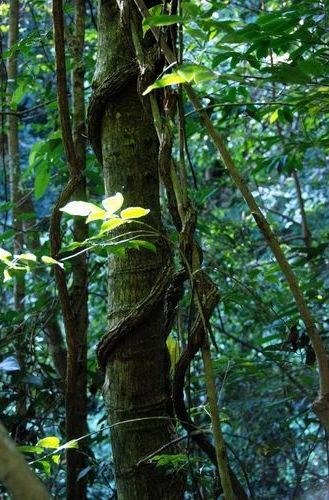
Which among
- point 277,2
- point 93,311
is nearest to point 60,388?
point 93,311

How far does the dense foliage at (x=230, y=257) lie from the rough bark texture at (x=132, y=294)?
0.06m

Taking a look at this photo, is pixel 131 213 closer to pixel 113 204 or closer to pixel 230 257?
pixel 113 204

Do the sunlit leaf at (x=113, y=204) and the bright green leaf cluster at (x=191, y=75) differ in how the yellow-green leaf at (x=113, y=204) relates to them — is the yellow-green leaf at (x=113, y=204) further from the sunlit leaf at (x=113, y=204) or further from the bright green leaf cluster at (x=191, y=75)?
the bright green leaf cluster at (x=191, y=75)

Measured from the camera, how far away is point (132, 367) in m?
1.04

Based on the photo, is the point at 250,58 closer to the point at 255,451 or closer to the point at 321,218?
the point at 255,451

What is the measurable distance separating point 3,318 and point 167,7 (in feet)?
Answer: 3.27

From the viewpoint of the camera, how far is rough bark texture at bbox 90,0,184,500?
3.34ft

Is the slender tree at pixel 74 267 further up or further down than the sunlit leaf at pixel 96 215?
further up

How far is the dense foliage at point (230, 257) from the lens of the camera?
1042 millimetres

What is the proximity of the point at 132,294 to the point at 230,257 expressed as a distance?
1.65 metres

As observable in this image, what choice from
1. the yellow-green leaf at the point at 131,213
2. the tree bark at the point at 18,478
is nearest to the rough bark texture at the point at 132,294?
the yellow-green leaf at the point at 131,213

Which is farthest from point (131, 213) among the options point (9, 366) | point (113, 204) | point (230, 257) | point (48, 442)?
point (230, 257)

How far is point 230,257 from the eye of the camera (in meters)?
2.68

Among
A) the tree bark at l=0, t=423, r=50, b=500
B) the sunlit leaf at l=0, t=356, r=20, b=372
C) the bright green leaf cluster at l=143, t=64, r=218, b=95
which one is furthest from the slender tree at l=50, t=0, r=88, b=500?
the tree bark at l=0, t=423, r=50, b=500
